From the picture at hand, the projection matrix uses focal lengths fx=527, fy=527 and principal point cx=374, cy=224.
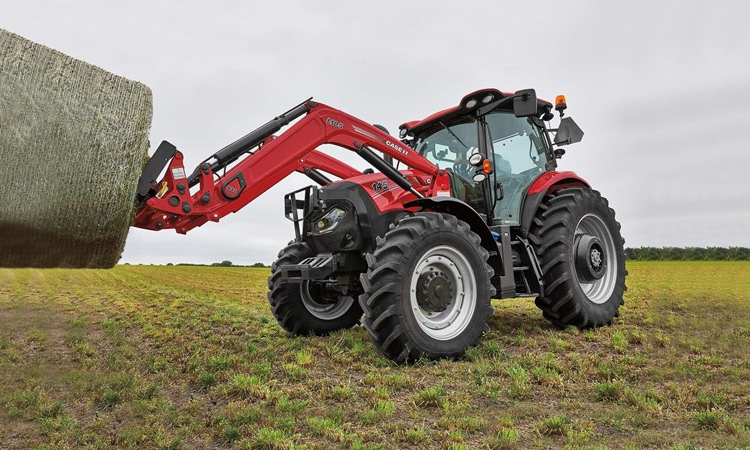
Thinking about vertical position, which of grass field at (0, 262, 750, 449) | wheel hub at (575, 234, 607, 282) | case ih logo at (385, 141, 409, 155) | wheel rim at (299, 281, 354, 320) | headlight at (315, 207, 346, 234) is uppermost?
case ih logo at (385, 141, 409, 155)

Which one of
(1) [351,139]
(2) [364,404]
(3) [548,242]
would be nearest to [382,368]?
(2) [364,404]

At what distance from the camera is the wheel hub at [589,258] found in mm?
7082

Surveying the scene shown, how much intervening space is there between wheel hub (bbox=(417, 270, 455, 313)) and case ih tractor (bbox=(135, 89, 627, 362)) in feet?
0.04

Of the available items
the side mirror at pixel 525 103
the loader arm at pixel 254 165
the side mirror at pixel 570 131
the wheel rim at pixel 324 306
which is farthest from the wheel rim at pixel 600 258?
the wheel rim at pixel 324 306

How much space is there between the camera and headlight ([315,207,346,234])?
5.70m

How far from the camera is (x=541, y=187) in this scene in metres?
7.11

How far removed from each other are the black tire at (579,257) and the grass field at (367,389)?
31cm

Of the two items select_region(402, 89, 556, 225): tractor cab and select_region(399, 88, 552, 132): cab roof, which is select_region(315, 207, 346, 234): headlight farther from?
select_region(399, 88, 552, 132): cab roof

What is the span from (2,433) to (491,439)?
3.18 meters

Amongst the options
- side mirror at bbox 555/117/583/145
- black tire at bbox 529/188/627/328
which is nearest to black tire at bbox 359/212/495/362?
black tire at bbox 529/188/627/328

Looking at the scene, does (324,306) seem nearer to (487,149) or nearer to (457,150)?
(457,150)

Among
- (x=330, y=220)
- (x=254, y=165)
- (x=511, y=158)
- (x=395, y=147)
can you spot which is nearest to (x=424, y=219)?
(x=330, y=220)

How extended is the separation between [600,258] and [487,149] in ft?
7.40

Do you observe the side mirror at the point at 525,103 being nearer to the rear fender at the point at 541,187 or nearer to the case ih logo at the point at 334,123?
the rear fender at the point at 541,187
